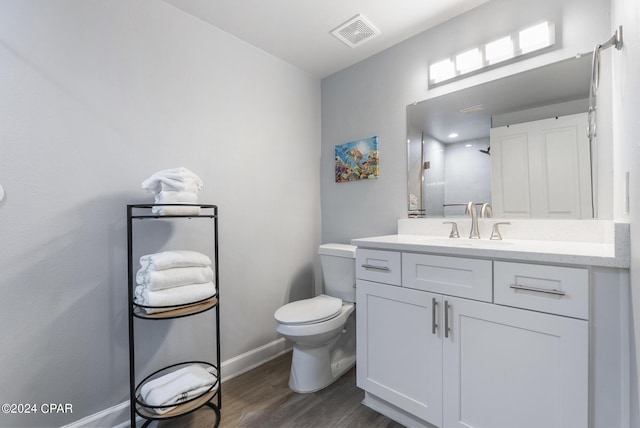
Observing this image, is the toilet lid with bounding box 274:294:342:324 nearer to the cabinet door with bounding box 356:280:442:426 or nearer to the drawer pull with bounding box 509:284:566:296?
the cabinet door with bounding box 356:280:442:426

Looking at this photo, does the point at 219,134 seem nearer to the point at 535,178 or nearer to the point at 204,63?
the point at 204,63

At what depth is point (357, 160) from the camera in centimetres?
225

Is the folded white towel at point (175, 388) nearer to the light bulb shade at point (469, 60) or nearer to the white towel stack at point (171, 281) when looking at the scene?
the white towel stack at point (171, 281)

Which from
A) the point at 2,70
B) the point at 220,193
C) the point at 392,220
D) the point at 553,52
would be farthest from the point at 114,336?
the point at 553,52

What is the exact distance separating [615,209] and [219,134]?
2.11 m

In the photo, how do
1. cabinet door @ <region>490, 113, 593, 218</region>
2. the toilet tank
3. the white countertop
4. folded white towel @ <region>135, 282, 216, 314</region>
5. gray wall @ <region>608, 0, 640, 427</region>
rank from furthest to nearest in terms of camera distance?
the toilet tank, cabinet door @ <region>490, 113, 593, 218</region>, folded white towel @ <region>135, 282, 216, 314</region>, the white countertop, gray wall @ <region>608, 0, 640, 427</region>

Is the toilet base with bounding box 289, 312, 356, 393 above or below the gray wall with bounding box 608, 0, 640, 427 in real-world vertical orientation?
below

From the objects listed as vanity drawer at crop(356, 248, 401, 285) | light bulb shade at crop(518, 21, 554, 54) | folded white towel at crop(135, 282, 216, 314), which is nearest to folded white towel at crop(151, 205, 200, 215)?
folded white towel at crop(135, 282, 216, 314)

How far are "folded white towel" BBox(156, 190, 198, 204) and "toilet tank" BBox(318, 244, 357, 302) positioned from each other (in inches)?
41.7

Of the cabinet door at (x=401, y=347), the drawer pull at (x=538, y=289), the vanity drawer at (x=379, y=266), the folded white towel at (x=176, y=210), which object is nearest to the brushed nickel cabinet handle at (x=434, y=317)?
the cabinet door at (x=401, y=347)

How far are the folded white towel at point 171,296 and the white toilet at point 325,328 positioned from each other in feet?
1.66

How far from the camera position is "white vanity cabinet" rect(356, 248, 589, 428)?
97cm

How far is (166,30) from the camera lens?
1614 mm

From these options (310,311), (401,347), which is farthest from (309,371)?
(401,347)
